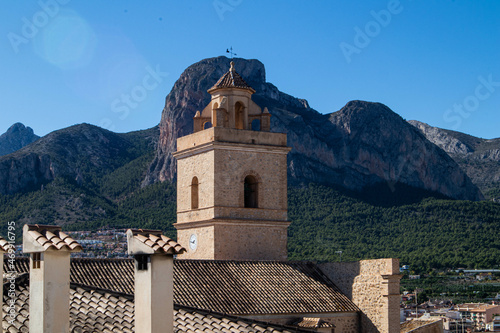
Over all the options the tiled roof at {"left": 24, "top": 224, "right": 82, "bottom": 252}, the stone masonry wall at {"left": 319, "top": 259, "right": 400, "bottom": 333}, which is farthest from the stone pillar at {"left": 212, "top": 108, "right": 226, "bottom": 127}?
the tiled roof at {"left": 24, "top": 224, "right": 82, "bottom": 252}

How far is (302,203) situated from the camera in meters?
70.9

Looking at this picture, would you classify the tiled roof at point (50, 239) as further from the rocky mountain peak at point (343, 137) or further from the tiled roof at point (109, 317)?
the rocky mountain peak at point (343, 137)

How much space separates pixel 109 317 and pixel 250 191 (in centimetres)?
1409

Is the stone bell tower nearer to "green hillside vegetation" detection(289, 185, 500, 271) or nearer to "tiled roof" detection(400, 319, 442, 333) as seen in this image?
"tiled roof" detection(400, 319, 442, 333)

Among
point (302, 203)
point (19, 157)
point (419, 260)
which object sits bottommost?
point (419, 260)

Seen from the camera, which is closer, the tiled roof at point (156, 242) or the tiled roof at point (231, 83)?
the tiled roof at point (156, 242)

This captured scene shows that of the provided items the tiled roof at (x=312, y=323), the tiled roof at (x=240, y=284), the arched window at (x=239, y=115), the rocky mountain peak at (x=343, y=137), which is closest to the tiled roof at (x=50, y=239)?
the tiled roof at (x=240, y=284)

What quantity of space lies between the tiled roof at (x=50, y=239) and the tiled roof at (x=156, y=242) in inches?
29.2

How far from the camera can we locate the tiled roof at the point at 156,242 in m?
9.59

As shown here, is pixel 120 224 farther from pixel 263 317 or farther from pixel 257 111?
pixel 263 317

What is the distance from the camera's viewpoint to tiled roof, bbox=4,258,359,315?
779 inches

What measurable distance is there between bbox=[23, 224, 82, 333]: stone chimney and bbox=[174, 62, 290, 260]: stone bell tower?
1410 cm

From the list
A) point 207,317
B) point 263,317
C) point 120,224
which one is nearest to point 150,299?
point 207,317

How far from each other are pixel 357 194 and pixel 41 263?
7444 cm
